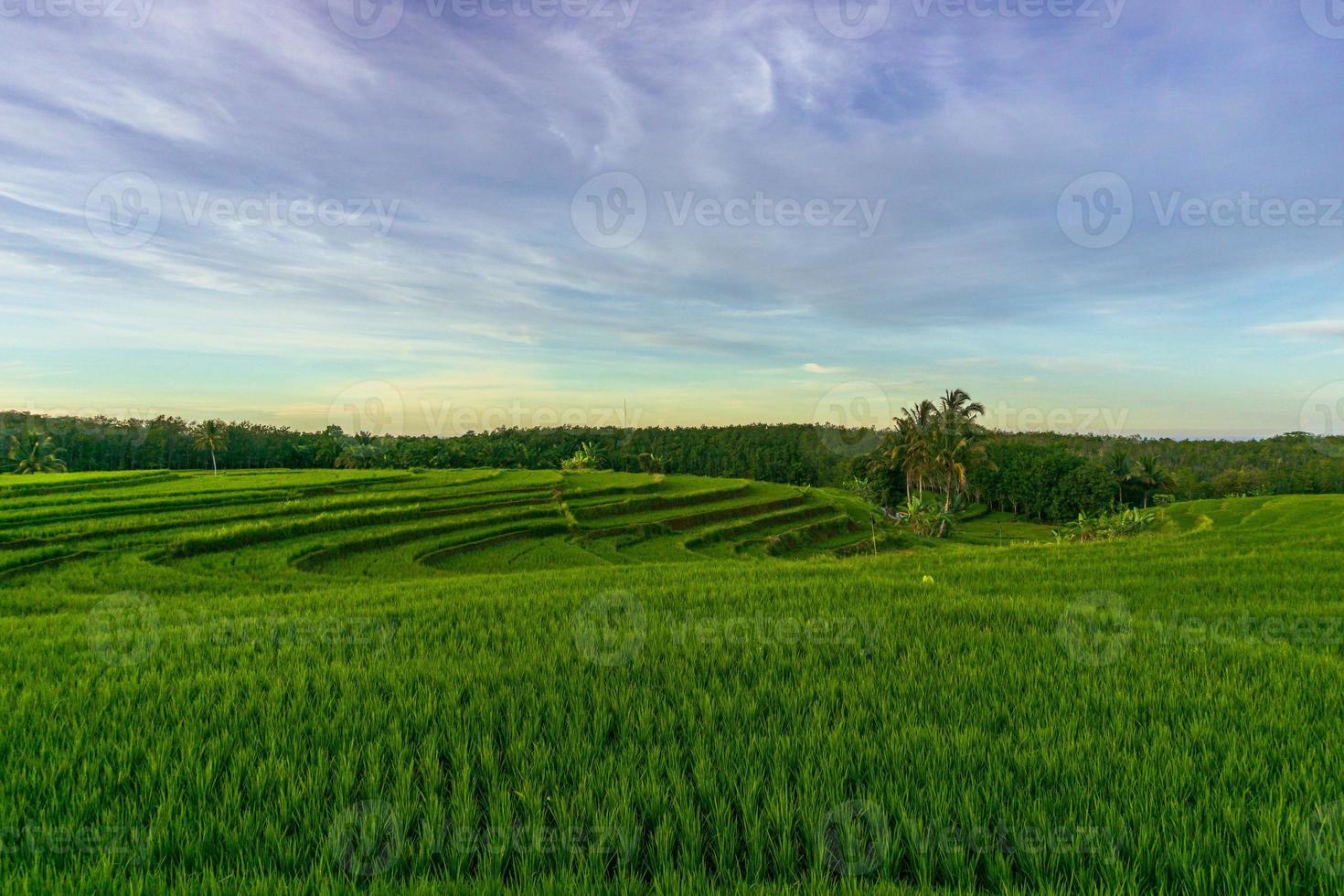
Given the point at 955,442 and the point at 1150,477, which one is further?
the point at 1150,477

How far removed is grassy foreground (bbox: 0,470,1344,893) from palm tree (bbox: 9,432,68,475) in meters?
76.6

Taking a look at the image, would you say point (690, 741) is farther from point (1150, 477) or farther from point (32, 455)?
point (32, 455)

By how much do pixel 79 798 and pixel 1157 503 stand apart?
79527 mm

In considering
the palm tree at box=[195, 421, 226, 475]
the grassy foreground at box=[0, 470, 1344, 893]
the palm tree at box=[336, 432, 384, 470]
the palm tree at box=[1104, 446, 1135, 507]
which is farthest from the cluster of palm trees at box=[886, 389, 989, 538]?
the palm tree at box=[195, 421, 226, 475]

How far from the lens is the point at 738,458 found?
9825cm

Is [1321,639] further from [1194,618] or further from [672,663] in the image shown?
[672,663]

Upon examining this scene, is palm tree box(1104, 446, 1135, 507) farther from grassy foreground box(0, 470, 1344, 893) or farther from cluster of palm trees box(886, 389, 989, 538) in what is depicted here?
grassy foreground box(0, 470, 1344, 893)

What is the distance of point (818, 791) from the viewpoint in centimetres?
300

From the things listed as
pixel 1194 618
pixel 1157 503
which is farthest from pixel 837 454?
pixel 1194 618
